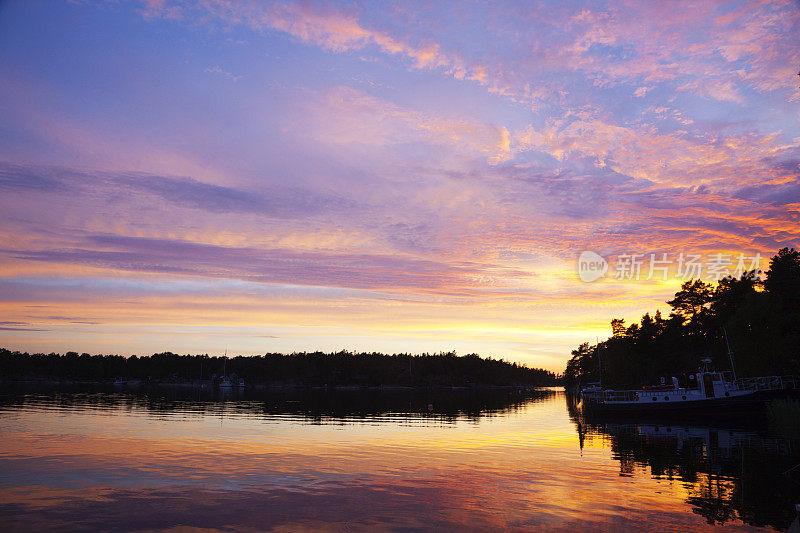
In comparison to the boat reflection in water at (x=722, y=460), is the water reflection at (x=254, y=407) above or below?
below

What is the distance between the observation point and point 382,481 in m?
29.4

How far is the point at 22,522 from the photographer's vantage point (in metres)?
19.9

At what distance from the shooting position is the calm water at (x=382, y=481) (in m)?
21.2

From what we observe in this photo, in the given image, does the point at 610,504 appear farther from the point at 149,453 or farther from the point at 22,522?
the point at 149,453

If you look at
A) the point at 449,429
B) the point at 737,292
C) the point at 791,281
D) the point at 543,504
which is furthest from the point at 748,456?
the point at 737,292

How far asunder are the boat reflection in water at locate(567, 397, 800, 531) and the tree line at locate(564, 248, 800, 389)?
2125 centimetres

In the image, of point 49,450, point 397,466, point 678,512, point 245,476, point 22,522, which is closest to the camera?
point 22,522

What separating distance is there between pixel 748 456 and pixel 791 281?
214 feet

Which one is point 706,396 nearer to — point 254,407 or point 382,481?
point 382,481

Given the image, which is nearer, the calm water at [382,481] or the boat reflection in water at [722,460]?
the calm water at [382,481]

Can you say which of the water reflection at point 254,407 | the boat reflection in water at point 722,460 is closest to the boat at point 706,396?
the boat reflection in water at point 722,460

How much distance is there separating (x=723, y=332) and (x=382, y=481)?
10213 cm

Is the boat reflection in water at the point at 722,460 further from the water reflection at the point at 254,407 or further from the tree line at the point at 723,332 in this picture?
the water reflection at the point at 254,407

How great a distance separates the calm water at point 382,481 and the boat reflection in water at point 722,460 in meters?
0.14
